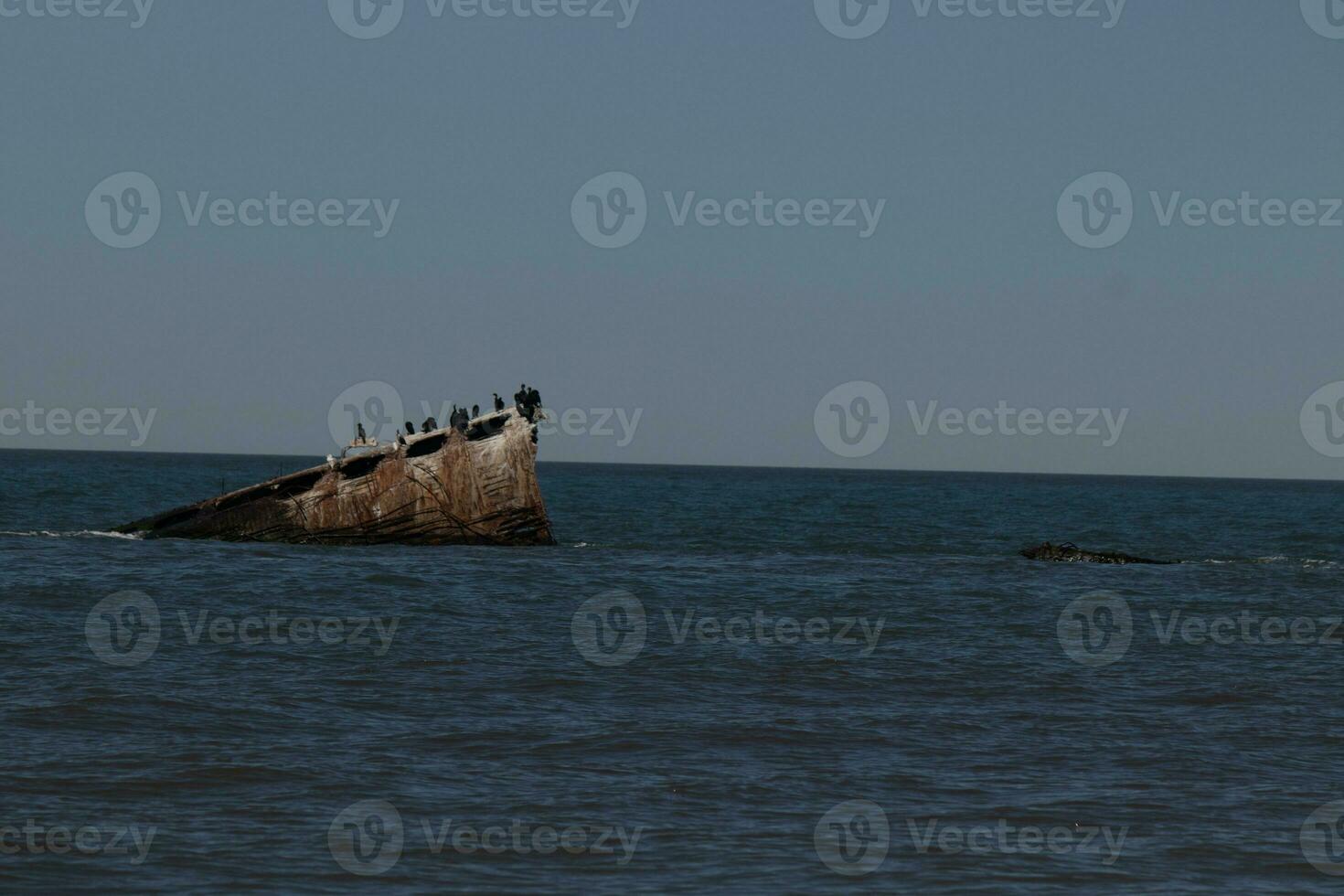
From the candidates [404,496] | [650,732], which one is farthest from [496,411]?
[650,732]

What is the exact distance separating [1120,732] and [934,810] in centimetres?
438

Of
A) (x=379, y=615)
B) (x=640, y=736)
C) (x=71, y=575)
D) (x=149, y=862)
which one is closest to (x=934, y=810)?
(x=640, y=736)

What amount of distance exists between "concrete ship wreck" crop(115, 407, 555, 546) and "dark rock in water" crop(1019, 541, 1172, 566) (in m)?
14.8

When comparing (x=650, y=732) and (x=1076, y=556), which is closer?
(x=650, y=732)

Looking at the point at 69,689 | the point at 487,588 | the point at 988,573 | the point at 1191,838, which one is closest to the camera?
the point at 1191,838

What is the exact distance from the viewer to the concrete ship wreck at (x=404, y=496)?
1476 inches

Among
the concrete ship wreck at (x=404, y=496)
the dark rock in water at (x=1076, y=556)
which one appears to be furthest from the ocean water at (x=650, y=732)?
the dark rock in water at (x=1076, y=556)

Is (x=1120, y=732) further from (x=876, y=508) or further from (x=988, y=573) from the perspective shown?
(x=876, y=508)

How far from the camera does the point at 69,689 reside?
16609 mm

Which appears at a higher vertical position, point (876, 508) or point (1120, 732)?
point (876, 508)

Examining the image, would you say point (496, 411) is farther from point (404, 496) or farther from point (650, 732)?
point (650, 732)

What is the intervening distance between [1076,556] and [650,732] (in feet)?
86.8

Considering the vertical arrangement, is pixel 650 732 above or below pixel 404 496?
below

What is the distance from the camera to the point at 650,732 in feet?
50.4
